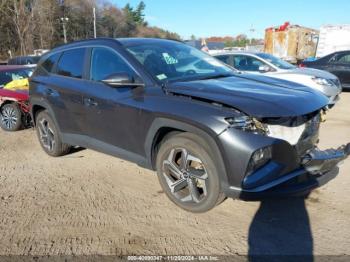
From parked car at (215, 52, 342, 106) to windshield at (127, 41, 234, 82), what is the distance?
422cm

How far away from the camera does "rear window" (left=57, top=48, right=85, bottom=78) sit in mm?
5074

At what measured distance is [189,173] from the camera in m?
3.83

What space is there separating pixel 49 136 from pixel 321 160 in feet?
13.7

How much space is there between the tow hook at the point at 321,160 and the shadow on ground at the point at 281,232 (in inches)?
21.1

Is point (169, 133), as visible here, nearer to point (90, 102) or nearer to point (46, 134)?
point (90, 102)

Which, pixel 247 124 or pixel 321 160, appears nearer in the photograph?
pixel 247 124

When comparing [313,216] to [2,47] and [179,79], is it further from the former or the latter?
[2,47]

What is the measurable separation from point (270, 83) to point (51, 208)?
2.81 metres

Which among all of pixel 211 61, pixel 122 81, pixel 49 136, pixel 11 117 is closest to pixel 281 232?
pixel 122 81

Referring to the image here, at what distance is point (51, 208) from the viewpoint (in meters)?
4.23

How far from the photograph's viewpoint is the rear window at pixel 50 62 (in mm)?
5711

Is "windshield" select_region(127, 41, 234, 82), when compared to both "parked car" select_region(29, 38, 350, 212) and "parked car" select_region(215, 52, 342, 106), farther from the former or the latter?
"parked car" select_region(215, 52, 342, 106)

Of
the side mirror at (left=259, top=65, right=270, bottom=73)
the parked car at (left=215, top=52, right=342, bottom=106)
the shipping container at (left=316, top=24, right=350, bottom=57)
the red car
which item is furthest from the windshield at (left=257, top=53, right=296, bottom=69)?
the shipping container at (left=316, top=24, right=350, bottom=57)

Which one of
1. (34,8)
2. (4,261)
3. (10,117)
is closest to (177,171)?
(4,261)
